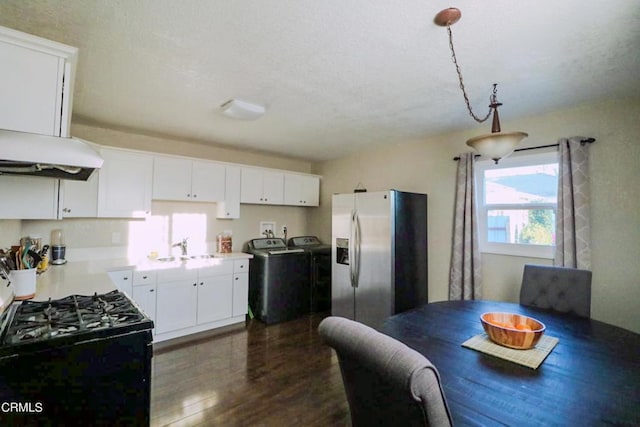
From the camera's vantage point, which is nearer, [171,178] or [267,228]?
[171,178]

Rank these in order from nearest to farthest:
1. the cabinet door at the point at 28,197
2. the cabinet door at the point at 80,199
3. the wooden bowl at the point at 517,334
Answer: the wooden bowl at the point at 517,334 → the cabinet door at the point at 28,197 → the cabinet door at the point at 80,199

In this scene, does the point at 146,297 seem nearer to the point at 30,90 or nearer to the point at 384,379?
the point at 30,90

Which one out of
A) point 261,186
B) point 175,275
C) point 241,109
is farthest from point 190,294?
point 241,109

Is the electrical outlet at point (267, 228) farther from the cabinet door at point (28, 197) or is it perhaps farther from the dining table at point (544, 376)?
the dining table at point (544, 376)

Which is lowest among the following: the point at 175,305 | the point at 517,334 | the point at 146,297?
the point at 175,305

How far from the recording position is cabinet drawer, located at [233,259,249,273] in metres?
3.67

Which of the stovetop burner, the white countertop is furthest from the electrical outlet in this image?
the stovetop burner

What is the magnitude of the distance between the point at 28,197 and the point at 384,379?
2115mm

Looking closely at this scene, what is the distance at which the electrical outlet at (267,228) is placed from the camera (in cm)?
452

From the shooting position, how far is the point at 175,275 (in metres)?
3.18

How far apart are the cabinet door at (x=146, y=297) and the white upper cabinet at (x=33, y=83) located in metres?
1.92

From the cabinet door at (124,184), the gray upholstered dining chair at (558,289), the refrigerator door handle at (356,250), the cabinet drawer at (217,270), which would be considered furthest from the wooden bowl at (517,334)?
the cabinet door at (124,184)

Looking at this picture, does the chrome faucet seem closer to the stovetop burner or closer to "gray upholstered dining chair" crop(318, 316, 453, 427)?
the stovetop burner

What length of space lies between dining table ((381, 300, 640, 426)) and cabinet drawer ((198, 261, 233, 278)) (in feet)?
7.90
